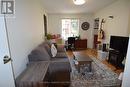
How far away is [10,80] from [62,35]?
236 inches

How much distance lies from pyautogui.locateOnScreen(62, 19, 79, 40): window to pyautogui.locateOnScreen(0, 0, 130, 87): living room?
224mm

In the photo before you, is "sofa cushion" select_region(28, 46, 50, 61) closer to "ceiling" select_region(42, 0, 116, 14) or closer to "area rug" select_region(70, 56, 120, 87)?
"area rug" select_region(70, 56, 120, 87)

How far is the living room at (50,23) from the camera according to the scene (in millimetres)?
1988

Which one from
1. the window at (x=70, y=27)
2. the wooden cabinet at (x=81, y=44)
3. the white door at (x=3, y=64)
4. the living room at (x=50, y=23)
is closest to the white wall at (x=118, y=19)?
the living room at (x=50, y=23)

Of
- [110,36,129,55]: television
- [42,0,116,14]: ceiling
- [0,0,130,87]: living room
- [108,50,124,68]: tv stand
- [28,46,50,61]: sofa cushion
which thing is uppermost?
[42,0,116,14]: ceiling

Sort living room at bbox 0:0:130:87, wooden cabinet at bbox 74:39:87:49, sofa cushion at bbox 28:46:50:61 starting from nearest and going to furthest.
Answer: living room at bbox 0:0:130:87 → sofa cushion at bbox 28:46:50:61 → wooden cabinet at bbox 74:39:87:49

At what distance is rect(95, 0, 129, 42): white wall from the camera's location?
3605 millimetres

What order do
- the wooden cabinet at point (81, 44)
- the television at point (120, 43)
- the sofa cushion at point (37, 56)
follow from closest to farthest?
the sofa cushion at point (37, 56)
the television at point (120, 43)
the wooden cabinet at point (81, 44)

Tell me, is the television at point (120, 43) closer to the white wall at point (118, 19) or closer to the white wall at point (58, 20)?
the white wall at point (118, 19)

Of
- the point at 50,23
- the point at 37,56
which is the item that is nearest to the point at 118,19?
the point at 37,56

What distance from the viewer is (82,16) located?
23.9 ft

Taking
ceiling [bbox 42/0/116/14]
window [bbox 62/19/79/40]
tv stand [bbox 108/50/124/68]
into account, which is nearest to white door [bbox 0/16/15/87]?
ceiling [bbox 42/0/116/14]

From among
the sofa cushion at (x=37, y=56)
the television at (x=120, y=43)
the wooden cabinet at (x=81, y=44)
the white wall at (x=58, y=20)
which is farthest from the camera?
the white wall at (x=58, y=20)

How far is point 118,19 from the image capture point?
4.10 m
